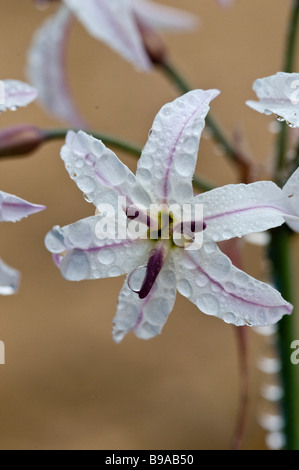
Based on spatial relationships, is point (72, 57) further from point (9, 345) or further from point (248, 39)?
point (9, 345)

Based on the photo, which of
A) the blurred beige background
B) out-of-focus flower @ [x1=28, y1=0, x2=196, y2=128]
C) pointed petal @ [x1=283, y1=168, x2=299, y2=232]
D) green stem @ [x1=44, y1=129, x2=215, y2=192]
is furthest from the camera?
the blurred beige background

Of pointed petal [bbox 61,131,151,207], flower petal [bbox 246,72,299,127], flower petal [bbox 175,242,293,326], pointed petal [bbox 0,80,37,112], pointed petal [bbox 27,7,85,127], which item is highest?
pointed petal [bbox 27,7,85,127]

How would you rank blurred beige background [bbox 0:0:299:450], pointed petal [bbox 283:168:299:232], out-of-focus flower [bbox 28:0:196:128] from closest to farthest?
pointed petal [bbox 283:168:299:232] < out-of-focus flower [bbox 28:0:196:128] < blurred beige background [bbox 0:0:299:450]

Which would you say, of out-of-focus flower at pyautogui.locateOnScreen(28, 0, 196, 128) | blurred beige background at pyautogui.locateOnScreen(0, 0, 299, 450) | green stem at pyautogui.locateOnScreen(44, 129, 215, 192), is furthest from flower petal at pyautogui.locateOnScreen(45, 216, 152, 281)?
blurred beige background at pyautogui.locateOnScreen(0, 0, 299, 450)

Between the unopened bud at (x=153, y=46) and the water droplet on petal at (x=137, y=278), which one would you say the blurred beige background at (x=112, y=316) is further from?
the water droplet on petal at (x=137, y=278)

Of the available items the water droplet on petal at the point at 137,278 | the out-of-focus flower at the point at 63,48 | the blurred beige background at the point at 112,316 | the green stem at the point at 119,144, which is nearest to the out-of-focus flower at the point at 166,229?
the water droplet on petal at the point at 137,278

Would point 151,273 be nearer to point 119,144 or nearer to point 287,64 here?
point 119,144

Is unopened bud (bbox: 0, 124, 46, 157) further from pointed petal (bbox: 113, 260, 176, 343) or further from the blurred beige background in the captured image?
the blurred beige background
